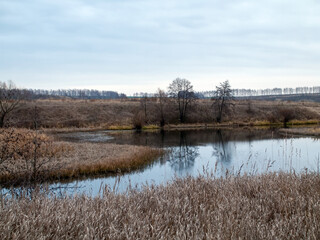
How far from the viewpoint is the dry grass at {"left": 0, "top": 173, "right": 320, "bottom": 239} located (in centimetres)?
372

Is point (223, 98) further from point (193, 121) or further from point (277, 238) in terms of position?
point (277, 238)

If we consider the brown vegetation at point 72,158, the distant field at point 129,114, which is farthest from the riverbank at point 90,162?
the distant field at point 129,114

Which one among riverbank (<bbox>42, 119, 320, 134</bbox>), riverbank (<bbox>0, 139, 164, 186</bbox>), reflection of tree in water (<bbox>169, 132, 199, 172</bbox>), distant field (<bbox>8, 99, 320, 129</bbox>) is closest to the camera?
riverbank (<bbox>0, 139, 164, 186</bbox>)

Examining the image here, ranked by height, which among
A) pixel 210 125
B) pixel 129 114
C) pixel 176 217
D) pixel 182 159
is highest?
pixel 129 114

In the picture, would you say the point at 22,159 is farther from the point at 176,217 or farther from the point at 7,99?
the point at 176,217

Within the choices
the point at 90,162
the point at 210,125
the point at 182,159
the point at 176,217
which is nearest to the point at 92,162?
the point at 90,162

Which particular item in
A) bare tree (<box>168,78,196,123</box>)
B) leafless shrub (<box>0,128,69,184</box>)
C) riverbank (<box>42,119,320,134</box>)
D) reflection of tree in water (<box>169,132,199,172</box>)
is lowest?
Result: reflection of tree in water (<box>169,132,199,172</box>)

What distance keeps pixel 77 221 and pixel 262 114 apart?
61238 millimetres

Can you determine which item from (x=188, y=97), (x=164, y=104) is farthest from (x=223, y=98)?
(x=164, y=104)

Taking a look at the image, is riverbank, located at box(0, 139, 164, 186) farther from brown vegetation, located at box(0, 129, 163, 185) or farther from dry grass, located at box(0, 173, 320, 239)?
dry grass, located at box(0, 173, 320, 239)

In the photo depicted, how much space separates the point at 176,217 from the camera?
464 centimetres

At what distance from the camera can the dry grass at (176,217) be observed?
3725 millimetres

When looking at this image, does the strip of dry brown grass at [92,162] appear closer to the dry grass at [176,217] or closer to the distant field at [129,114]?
the dry grass at [176,217]

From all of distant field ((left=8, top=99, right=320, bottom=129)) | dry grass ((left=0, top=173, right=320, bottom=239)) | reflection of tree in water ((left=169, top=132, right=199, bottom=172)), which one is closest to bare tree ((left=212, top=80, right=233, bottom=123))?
distant field ((left=8, top=99, right=320, bottom=129))
